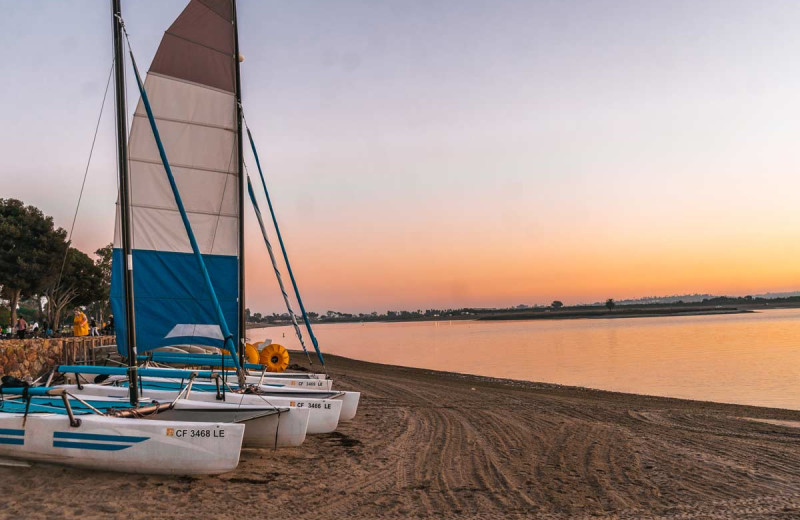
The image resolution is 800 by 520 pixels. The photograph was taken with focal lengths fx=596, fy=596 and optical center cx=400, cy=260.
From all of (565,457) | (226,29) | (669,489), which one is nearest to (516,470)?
(565,457)

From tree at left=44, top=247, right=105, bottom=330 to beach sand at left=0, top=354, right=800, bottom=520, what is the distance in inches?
1315

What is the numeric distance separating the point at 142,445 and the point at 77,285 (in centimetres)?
3902

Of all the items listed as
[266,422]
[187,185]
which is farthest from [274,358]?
[266,422]

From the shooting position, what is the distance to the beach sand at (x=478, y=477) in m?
6.79

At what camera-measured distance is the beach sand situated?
6789 mm

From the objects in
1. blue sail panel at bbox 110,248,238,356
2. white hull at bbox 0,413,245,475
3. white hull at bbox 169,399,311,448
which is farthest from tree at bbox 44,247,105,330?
white hull at bbox 0,413,245,475

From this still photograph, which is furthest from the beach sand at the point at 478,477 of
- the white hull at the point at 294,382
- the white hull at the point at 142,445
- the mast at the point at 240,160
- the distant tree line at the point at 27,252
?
the distant tree line at the point at 27,252

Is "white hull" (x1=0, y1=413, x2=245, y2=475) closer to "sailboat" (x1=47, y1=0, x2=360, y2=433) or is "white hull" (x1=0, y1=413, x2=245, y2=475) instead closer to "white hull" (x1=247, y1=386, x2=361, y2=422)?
"white hull" (x1=247, y1=386, x2=361, y2=422)

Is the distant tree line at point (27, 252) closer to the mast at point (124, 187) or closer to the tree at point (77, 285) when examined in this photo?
the tree at point (77, 285)

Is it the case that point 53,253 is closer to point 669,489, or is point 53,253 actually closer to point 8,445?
point 8,445

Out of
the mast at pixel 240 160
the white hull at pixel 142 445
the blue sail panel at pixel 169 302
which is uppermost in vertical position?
the mast at pixel 240 160

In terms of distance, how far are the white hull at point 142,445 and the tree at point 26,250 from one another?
3075 cm

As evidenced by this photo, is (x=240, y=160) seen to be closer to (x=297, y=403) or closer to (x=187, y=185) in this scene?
(x=187, y=185)

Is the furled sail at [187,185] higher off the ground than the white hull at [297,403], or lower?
higher
